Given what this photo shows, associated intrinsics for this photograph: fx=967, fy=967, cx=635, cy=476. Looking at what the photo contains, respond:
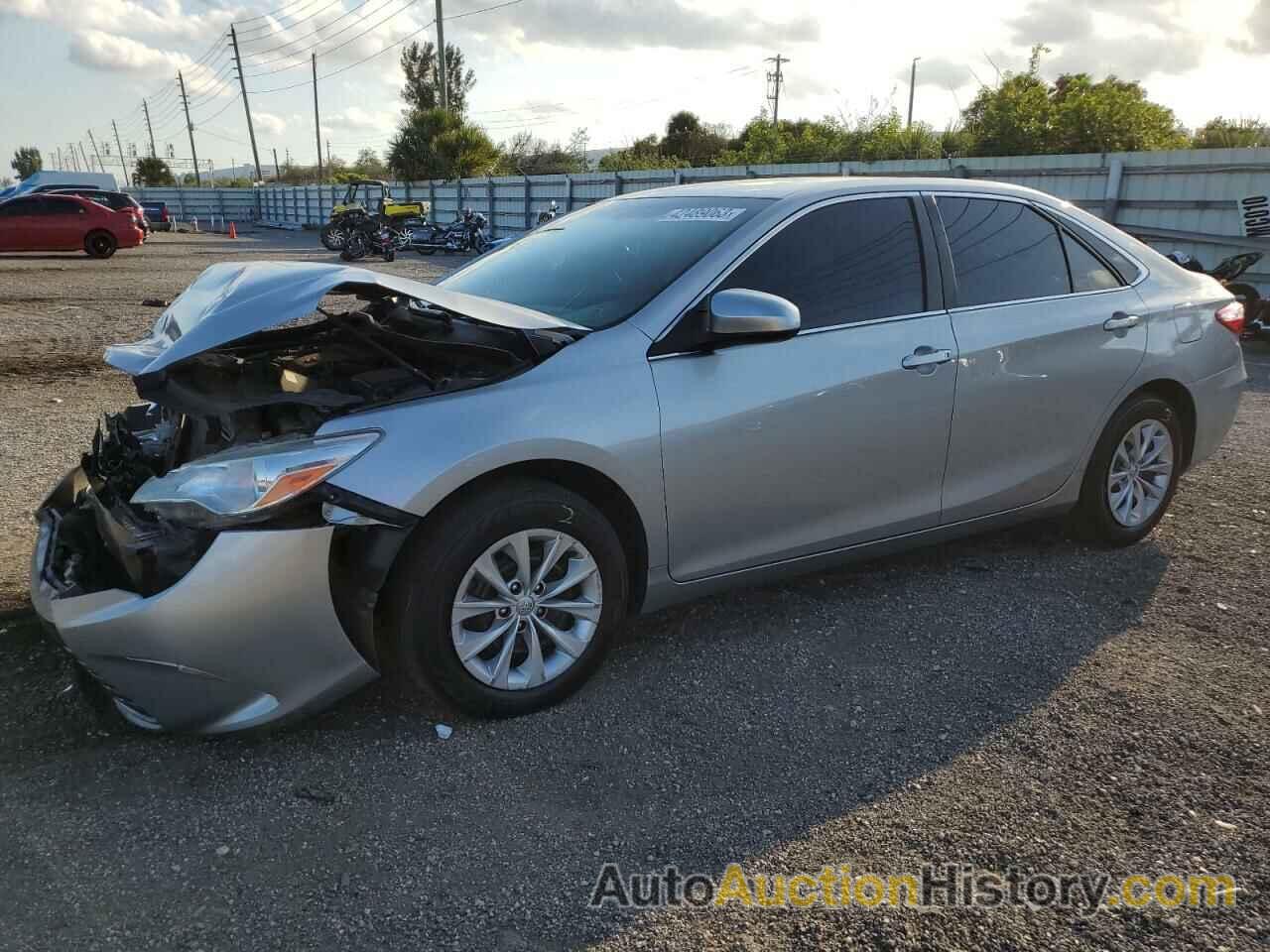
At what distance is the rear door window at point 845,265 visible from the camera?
11.3ft

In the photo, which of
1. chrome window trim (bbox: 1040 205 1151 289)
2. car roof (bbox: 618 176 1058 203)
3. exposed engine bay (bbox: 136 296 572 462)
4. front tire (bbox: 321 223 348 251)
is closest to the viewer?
exposed engine bay (bbox: 136 296 572 462)

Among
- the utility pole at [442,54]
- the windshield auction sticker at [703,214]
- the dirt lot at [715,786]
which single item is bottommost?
the dirt lot at [715,786]

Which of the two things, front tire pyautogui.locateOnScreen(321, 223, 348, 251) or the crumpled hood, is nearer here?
the crumpled hood

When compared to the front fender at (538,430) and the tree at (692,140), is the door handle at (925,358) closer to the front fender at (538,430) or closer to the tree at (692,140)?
the front fender at (538,430)

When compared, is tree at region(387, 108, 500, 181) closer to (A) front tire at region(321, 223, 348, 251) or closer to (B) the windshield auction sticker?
(A) front tire at region(321, 223, 348, 251)

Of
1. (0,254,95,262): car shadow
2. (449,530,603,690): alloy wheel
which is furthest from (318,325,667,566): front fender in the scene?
(0,254,95,262): car shadow

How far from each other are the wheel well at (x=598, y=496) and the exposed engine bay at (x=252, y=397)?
11.7 inches

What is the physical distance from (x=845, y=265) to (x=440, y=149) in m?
41.6

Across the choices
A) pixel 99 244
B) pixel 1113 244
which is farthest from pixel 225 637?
pixel 99 244

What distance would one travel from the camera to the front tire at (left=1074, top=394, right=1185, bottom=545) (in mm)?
4344

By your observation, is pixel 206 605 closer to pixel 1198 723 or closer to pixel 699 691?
pixel 699 691

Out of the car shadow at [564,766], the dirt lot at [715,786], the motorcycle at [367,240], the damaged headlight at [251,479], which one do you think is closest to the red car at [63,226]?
the motorcycle at [367,240]

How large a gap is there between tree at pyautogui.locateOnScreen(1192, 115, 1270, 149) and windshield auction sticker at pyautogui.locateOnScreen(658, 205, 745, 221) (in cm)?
1875

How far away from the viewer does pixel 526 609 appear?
9.71ft
